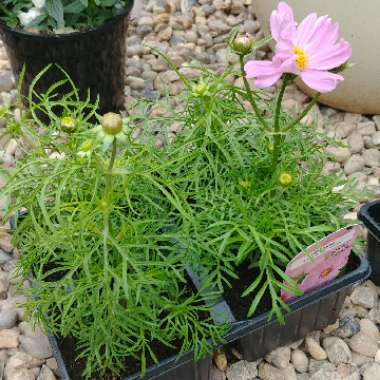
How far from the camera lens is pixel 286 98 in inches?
82.9

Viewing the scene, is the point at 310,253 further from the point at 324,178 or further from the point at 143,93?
the point at 143,93

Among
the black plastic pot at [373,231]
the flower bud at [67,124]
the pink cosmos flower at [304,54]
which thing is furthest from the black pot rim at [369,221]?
the flower bud at [67,124]

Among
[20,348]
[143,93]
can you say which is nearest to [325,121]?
[143,93]

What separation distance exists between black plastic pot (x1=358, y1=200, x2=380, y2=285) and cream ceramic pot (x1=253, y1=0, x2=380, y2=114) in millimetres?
536

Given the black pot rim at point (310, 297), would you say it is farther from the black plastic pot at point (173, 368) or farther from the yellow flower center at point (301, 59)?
the yellow flower center at point (301, 59)


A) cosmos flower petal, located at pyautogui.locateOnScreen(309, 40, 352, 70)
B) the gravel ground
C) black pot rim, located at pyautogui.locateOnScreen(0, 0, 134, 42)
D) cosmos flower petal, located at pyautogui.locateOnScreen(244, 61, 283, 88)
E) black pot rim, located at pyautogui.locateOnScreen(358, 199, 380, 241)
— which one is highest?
cosmos flower petal, located at pyautogui.locateOnScreen(309, 40, 352, 70)

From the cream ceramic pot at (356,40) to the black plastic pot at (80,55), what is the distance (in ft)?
1.66

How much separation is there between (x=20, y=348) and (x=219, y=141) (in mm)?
682

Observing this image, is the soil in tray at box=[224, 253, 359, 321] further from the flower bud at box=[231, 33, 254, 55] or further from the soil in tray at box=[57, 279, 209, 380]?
the flower bud at box=[231, 33, 254, 55]

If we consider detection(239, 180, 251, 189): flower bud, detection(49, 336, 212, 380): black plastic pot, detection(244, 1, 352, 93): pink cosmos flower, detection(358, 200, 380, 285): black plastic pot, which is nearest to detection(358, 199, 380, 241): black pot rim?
detection(358, 200, 380, 285): black plastic pot

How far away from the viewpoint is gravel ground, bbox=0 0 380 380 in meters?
1.40

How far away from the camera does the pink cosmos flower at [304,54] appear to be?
0.89m

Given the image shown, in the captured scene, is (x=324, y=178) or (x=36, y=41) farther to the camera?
(x=36, y=41)

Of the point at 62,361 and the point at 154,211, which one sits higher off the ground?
the point at 154,211
